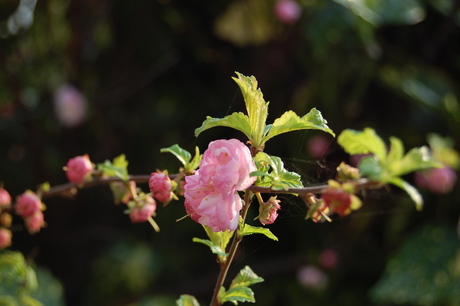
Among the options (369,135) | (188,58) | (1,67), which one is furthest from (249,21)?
(369,135)

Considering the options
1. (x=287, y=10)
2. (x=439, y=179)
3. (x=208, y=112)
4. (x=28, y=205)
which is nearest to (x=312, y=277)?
(x=439, y=179)

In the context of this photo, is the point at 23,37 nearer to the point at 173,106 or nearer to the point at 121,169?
the point at 173,106

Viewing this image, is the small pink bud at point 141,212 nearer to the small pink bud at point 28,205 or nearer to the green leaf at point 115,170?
the green leaf at point 115,170

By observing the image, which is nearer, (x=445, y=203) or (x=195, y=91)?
(x=445, y=203)

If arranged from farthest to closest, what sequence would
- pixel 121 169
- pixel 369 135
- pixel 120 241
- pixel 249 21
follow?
pixel 249 21
pixel 120 241
pixel 121 169
pixel 369 135

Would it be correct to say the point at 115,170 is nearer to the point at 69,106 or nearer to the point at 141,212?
the point at 141,212

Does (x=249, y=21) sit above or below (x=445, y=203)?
above

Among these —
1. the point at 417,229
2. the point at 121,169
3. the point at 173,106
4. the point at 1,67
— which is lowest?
the point at 417,229
